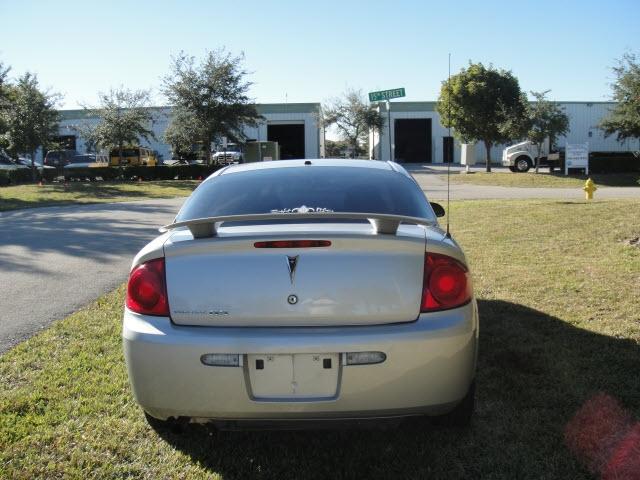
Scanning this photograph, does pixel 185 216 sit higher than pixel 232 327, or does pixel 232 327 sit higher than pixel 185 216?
pixel 185 216

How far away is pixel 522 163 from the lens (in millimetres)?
33125

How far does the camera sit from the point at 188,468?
9.48 feet

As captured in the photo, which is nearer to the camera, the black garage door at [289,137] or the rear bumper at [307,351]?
the rear bumper at [307,351]

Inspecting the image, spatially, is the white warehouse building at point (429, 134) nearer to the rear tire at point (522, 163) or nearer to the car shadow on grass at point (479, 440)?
the rear tire at point (522, 163)

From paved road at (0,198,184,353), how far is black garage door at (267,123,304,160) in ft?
138

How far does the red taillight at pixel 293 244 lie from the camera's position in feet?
8.79

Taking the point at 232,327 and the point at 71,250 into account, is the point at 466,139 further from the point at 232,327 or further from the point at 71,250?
the point at 232,327

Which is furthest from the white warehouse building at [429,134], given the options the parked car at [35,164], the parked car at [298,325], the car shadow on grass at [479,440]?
the parked car at [298,325]

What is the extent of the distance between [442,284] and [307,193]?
1.42 m

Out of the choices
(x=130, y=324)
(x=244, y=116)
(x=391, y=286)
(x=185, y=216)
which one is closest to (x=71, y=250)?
(x=185, y=216)

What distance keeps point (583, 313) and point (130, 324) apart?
4.15m

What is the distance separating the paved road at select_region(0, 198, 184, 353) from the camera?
19.2 ft

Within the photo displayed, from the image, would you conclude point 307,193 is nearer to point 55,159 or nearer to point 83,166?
point 83,166

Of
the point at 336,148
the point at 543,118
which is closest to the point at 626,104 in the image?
the point at 543,118
